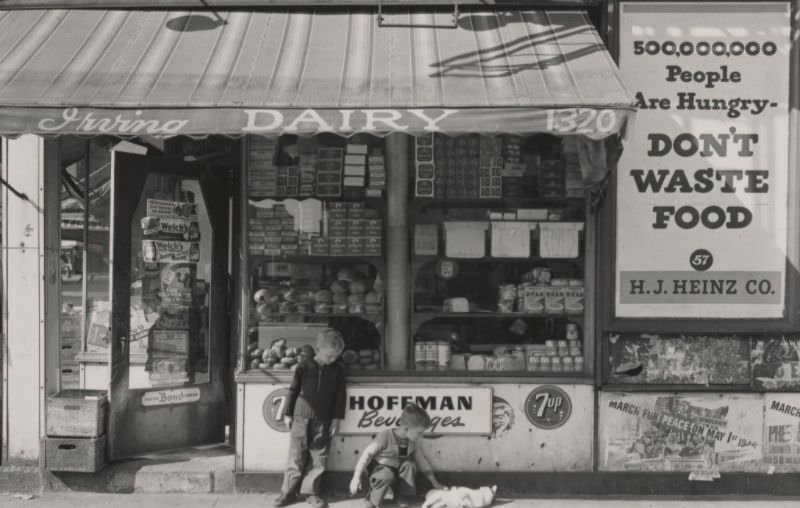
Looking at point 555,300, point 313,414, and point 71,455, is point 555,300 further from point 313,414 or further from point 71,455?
point 71,455

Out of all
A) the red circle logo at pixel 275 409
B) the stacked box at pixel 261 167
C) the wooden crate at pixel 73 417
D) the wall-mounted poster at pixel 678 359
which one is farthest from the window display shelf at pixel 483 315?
the wooden crate at pixel 73 417

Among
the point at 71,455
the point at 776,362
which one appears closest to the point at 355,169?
the point at 71,455

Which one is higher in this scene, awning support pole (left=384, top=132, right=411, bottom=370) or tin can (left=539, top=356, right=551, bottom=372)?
awning support pole (left=384, top=132, right=411, bottom=370)

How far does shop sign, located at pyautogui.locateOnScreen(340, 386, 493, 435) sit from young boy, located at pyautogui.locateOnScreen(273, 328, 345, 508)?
0.16 meters

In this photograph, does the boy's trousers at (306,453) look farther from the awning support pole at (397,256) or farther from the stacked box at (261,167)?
the stacked box at (261,167)

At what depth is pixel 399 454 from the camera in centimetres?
559

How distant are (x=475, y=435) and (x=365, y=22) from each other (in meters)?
3.23

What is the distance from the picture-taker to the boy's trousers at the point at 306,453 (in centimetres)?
561

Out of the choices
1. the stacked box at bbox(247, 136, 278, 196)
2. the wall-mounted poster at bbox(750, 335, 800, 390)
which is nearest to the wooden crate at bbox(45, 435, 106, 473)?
the stacked box at bbox(247, 136, 278, 196)

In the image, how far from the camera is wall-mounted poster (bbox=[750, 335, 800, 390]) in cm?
A: 582

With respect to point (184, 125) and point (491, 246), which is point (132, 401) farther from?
point (491, 246)

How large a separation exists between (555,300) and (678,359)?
39.6 inches

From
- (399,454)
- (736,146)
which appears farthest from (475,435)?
(736,146)

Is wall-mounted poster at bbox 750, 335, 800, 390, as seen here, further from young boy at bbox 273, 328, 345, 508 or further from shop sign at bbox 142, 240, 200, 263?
shop sign at bbox 142, 240, 200, 263
